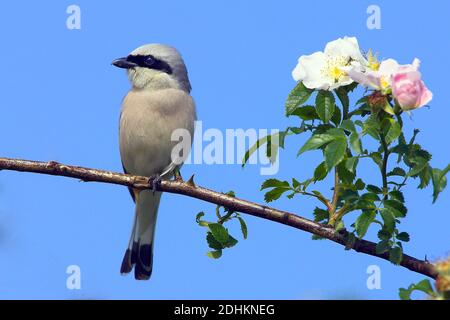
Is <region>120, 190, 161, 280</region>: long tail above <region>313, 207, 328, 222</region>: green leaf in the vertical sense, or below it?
above

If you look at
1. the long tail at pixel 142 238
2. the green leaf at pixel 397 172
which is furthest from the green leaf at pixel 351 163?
the long tail at pixel 142 238

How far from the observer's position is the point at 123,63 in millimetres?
5871

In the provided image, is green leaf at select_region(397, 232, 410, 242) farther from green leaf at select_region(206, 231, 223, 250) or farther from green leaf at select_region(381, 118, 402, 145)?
green leaf at select_region(206, 231, 223, 250)

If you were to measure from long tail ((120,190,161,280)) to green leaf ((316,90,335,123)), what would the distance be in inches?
121

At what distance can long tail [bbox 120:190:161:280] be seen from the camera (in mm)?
5793

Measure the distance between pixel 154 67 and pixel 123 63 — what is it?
0.23m

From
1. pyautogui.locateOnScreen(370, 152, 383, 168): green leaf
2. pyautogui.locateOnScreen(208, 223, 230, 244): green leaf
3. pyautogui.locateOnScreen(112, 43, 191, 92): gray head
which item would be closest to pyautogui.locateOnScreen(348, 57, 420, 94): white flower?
pyautogui.locateOnScreen(370, 152, 383, 168): green leaf

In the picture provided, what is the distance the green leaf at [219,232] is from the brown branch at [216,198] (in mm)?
117

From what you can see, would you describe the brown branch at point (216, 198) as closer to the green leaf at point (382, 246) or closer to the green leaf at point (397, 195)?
the green leaf at point (382, 246)

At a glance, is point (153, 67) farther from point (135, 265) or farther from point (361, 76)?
point (361, 76)

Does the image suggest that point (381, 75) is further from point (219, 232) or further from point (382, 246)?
point (219, 232)

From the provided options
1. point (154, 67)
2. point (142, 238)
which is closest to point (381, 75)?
point (154, 67)

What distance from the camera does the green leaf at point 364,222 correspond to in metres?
2.70
